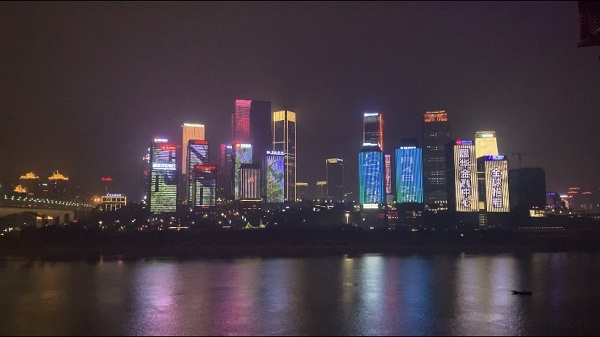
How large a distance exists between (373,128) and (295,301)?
372ft

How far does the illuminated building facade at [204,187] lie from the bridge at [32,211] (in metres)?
33.0

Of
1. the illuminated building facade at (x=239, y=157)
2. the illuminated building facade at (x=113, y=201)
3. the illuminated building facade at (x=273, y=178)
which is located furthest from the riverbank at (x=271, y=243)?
the illuminated building facade at (x=239, y=157)

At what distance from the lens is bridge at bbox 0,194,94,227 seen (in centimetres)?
5825

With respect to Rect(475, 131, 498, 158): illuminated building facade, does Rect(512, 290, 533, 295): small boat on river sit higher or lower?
lower

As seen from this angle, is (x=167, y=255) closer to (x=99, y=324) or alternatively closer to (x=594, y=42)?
(x=99, y=324)

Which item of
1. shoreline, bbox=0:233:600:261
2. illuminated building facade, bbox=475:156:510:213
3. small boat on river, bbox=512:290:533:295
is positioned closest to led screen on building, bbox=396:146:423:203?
illuminated building facade, bbox=475:156:510:213

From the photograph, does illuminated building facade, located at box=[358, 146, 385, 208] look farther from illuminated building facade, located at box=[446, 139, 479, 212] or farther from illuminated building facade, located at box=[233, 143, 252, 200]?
illuminated building facade, located at box=[233, 143, 252, 200]

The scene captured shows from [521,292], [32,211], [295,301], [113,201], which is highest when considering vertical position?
[113,201]

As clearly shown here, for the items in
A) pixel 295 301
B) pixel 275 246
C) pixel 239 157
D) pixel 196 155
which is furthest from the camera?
pixel 239 157

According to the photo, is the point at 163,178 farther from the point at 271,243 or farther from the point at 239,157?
the point at 271,243

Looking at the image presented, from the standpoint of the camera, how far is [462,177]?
102 meters

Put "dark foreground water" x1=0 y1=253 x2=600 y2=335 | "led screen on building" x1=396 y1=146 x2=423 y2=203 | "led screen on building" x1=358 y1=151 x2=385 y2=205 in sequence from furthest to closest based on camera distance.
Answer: "led screen on building" x1=358 y1=151 x2=385 y2=205 → "led screen on building" x1=396 y1=146 x2=423 y2=203 → "dark foreground water" x1=0 y1=253 x2=600 y2=335

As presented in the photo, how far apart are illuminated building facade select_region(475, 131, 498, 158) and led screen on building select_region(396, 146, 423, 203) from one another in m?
13.3

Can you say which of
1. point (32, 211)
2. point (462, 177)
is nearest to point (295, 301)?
point (32, 211)
